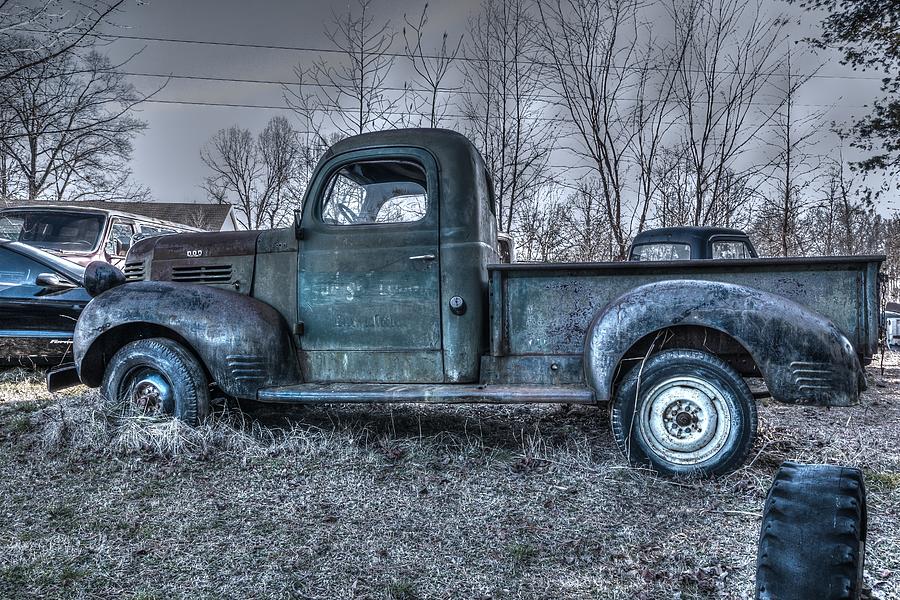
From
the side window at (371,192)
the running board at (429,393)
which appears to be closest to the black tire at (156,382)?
the running board at (429,393)

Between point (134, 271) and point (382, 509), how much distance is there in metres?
2.99

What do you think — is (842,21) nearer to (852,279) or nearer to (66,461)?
(852,279)

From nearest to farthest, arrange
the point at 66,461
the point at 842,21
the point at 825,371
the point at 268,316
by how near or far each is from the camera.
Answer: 1. the point at 825,371
2. the point at 66,461
3. the point at 268,316
4. the point at 842,21

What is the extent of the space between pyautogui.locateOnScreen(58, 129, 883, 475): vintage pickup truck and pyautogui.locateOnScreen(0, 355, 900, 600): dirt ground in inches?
13.6

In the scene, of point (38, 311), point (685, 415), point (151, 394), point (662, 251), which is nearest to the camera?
point (685, 415)

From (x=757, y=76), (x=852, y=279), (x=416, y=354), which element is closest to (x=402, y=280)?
(x=416, y=354)

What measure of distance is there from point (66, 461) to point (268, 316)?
1.48m

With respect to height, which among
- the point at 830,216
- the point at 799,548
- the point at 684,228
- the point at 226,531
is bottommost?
the point at 226,531

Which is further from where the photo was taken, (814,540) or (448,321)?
(448,321)

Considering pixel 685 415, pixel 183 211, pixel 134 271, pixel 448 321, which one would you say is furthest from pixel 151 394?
pixel 183 211

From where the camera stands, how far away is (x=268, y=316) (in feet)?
13.3

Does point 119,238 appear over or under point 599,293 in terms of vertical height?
over

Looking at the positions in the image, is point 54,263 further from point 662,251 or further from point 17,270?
point 662,251

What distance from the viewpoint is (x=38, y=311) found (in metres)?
5.94
